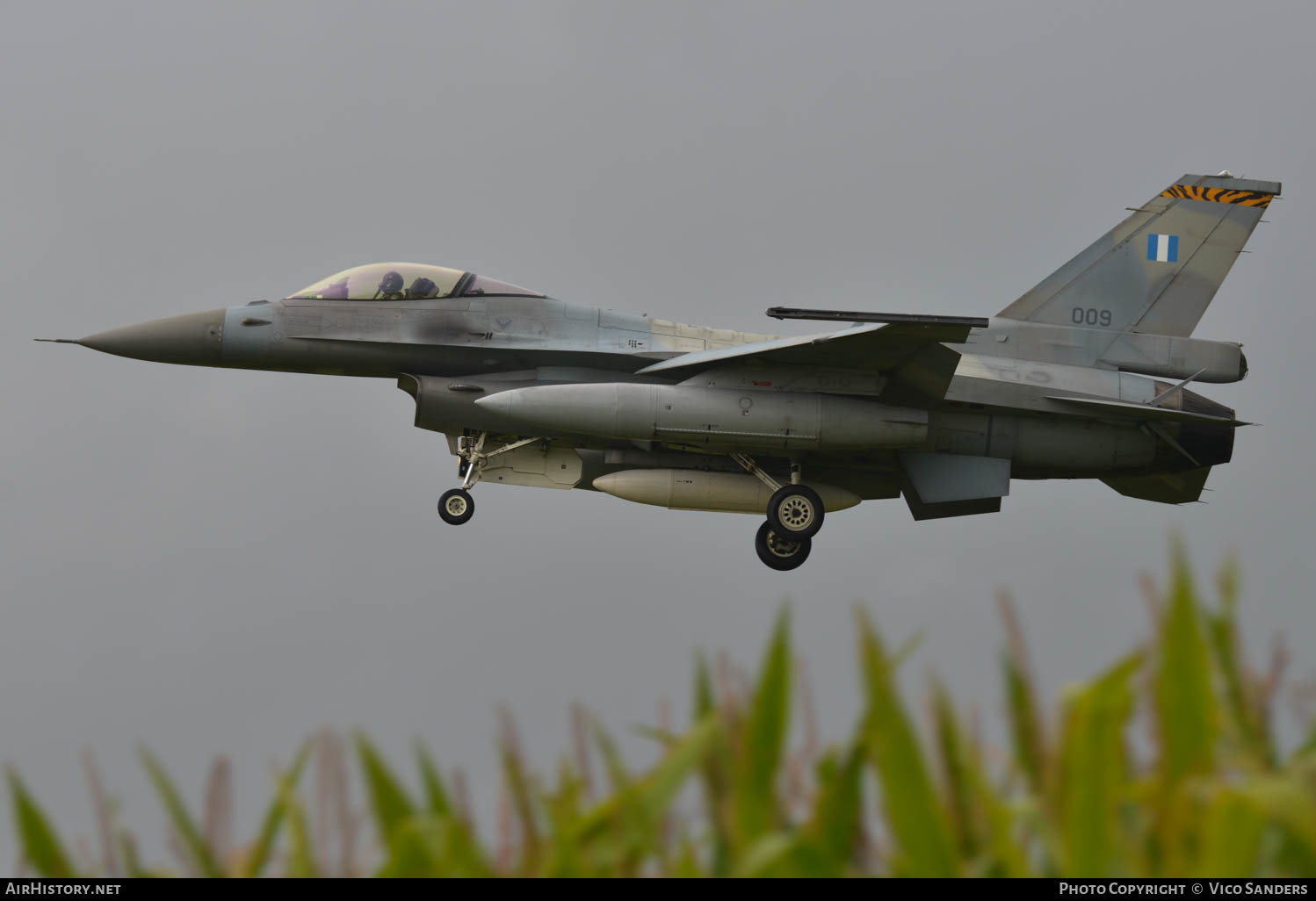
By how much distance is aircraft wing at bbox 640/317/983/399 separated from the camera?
1812 cm

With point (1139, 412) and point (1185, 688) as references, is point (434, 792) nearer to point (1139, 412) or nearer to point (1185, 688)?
point (1185, 688)

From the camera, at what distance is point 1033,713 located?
2693 mm

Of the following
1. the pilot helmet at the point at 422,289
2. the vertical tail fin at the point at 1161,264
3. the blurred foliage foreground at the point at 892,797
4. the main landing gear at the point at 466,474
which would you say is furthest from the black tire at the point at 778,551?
the blurred foliage foreground at the point at 892,797

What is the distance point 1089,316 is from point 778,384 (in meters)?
4.99

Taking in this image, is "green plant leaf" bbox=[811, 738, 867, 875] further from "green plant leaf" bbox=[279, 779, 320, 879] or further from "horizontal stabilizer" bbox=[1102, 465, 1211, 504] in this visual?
"horizontal stabilizer" bbox=[1102, 465, 1211, 504]

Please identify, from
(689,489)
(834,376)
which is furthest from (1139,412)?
(689,489)

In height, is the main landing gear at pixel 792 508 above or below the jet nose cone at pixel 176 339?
below

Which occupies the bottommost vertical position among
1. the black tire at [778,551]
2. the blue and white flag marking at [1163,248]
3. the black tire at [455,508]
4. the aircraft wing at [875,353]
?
the black tire at [778,551]

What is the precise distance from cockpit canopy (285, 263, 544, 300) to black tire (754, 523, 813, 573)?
4504mm

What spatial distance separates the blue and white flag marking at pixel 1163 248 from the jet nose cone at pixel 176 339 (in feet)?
42.3

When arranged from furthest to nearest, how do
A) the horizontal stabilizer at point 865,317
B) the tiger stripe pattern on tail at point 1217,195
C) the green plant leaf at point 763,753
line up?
the tiger stripe pattern on tail at point 1217,195 < the horizontal stabilizer at point 865,317 < the green plant leaf at point 763,753

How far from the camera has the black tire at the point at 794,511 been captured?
1988 centimetres

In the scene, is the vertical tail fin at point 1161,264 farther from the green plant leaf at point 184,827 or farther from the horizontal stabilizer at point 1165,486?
the green plant leaf at point 184,827

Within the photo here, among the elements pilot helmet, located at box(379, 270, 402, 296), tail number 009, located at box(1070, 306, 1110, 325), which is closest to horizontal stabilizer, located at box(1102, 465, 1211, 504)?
tail number 009, located at box(1070, 306, 1110, 325)
